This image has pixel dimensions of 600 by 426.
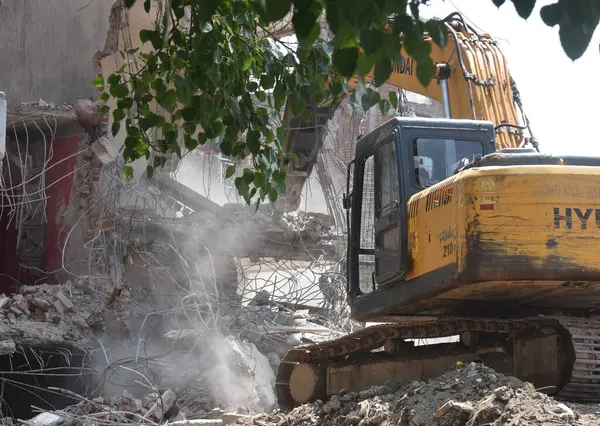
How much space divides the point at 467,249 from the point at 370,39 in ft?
10.8

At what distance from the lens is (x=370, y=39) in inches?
153

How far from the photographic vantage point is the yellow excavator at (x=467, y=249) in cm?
681

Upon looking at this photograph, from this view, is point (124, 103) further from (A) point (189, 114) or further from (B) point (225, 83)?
(B) point (225, 83)

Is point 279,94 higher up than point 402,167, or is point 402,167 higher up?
point 279,94

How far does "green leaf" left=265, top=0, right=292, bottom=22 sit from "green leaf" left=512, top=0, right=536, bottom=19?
0.83 meters

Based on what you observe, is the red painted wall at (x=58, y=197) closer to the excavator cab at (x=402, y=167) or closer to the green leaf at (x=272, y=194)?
the excavator cab at (x=402, y=167)

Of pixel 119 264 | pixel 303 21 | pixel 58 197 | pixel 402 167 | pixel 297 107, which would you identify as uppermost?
pixel 58 197

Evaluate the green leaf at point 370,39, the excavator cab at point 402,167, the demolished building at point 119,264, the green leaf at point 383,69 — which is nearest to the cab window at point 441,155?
the excavator cab at point 402,167

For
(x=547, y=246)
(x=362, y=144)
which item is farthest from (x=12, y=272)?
(x=547, y=246)

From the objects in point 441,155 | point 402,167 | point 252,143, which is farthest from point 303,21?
point 441,155

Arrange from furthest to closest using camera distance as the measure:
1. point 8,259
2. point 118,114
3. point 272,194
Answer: point 8,259 → point 272,194 → point 118,114

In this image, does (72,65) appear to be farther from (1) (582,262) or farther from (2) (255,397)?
(1) (582,262)

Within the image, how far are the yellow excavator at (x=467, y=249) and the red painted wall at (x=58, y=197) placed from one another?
6.05m

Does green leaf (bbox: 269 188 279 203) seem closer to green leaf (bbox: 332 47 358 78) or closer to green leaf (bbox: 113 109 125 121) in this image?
green leaf (bbox: 113 109 125 121)
